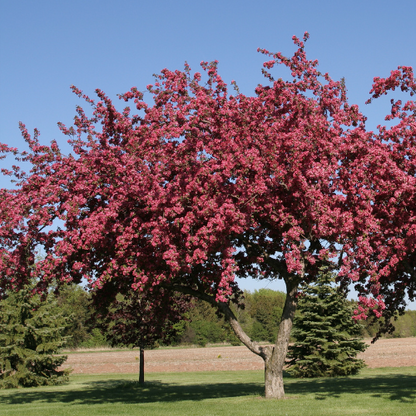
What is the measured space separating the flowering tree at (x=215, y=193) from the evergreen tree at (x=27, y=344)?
14972 mm

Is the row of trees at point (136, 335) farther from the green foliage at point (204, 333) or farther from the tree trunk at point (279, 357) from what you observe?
the green foliage at point (204, 333)

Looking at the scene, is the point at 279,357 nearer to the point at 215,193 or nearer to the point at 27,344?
the point at 215,193

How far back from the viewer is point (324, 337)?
3369cm

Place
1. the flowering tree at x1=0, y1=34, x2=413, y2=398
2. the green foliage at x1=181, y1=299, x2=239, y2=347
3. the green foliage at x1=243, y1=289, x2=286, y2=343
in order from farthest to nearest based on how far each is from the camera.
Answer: the green foliage at x1=243, y1=289, x2=286, y2=343 → the green foliage at x1=181, y1=299, x2=239, y2=347 → the flowering tree at x1=0, y1=34, x2=413, y2=398

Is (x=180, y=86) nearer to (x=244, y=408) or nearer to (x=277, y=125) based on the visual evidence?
(x=277, y=125)

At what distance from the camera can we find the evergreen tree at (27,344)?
30.4m

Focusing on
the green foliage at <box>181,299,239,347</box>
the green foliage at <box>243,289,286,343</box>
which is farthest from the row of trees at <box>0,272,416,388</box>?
the green foliage at <box>181,299,239,347</box>

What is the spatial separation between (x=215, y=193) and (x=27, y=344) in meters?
22.3

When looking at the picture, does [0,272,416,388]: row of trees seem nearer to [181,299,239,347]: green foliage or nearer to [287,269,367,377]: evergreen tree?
[287,269,367,377]: evergreen tree

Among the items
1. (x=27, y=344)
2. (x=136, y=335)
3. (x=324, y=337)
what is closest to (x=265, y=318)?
(x=324, y=337)

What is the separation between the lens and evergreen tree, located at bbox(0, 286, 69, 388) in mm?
30375

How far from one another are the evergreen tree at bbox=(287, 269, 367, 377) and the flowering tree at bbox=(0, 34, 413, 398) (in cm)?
1610

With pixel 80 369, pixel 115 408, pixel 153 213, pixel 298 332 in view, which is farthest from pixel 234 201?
pixel 80 369

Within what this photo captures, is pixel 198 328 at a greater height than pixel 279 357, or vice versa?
pixel 279 357
